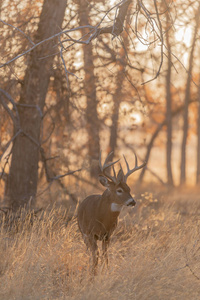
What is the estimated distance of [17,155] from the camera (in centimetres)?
1114

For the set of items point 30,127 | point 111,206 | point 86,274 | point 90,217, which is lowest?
point 86,274

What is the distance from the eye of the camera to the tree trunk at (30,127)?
1091 centimetres

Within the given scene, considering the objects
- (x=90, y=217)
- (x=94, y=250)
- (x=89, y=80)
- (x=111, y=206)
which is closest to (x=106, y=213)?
(x=111, y=206)

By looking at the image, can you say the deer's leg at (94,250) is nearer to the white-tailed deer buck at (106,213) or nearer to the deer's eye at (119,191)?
the white-tailed deer buck at (106,213)

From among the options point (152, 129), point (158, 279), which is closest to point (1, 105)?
point (158, 279)

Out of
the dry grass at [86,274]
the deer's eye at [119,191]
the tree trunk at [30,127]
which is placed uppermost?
the tree trunk at [30,127]

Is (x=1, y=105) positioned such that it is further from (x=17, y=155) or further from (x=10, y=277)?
(x=10, y=277)

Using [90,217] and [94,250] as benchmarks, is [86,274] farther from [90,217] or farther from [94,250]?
[90,217]

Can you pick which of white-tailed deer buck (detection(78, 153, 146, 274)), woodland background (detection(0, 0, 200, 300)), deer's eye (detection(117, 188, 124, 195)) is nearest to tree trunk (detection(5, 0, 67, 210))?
woodland background (detection(0, 0, 200, 300))

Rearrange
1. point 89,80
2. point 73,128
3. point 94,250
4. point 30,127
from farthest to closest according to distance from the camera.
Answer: point 73,128
point 89,80
point 30,127
point 94,250

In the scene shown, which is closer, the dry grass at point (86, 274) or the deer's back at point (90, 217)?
the dry grass at point (86, 274)

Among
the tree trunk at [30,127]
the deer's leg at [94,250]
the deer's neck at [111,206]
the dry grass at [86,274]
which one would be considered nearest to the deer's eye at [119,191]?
the deer's neck at [111,206]

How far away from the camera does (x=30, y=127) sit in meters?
A: 11.2

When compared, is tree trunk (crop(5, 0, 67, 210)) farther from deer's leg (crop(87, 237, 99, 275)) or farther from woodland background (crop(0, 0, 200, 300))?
deer's leg (crop(87, 237, 99, 275))
